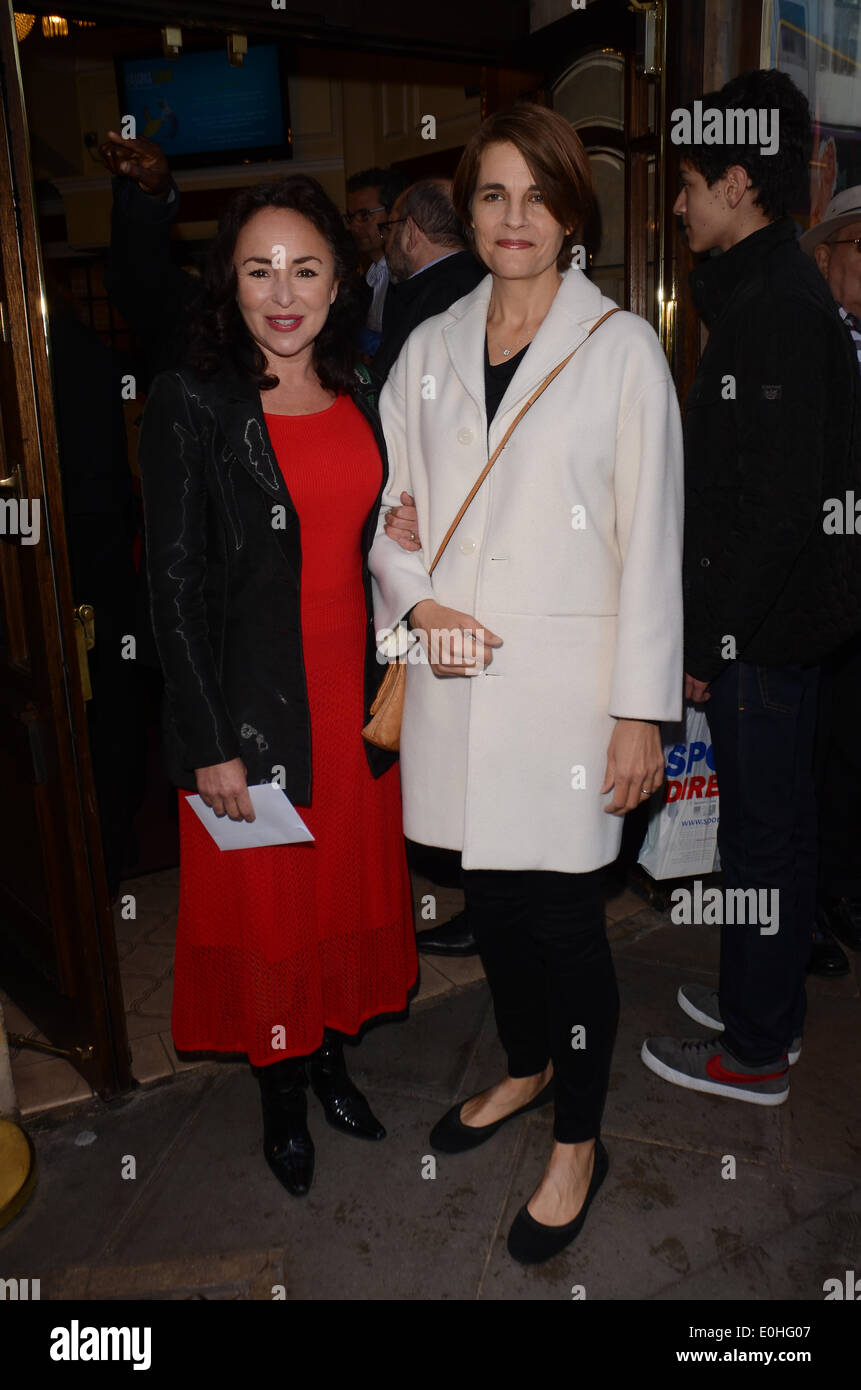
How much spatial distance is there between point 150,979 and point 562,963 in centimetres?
172

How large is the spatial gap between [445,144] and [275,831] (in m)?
5.64

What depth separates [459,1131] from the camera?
2.37 meters

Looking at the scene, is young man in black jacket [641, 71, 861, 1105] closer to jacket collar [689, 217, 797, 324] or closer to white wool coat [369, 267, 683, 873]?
jacket collar [689, 217, 797, 324]

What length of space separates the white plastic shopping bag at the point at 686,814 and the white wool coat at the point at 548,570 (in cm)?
115

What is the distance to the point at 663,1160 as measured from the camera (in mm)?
2316

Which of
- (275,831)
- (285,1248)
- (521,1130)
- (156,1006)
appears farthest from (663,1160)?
(156,1006)

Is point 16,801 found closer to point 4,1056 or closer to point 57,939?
point 57,939

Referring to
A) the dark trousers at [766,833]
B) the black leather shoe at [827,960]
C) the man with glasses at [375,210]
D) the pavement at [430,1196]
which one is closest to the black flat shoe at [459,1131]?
the pavement at [430,1196]

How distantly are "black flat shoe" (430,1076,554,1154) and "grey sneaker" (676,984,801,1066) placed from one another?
63 centimetres

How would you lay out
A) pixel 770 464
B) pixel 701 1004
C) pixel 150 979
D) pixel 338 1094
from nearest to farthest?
pixel 770 464 → pixel 338 1094 → pixel 701 1004 → pixel 150 979

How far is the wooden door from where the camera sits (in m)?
2.10

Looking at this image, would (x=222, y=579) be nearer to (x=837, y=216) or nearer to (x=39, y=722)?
(x=39, y=722)

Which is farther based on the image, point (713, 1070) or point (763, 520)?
point (713, 1070)

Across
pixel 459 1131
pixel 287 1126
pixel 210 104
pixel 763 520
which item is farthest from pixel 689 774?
pixel 210 104
